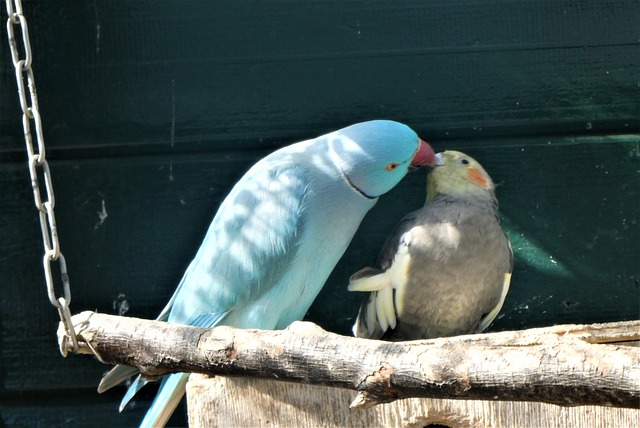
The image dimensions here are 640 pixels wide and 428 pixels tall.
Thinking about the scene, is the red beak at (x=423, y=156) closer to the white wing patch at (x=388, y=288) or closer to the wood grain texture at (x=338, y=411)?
the white wing patch at (x=388, y=288)

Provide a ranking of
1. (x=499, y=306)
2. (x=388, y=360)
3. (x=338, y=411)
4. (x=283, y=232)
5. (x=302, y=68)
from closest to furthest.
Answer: (x=388, y=360) < (x=338, y=411) < (x=283, y=232) < (x=499, y=306) < (x=302, y=68)

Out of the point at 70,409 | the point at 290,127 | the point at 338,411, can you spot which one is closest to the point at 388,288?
the point at 338,411

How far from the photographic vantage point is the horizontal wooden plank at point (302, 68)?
218cm

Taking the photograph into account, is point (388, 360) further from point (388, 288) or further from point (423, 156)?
point (423, 156)

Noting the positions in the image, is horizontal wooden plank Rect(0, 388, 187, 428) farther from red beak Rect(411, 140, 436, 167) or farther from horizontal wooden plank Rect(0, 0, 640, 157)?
red beak Rect(411, 140, 436, 167)

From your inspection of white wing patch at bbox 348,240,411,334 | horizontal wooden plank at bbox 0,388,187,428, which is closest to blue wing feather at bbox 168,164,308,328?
white wing patch at bbox 348,240,411,334

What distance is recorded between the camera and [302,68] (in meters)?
2.19

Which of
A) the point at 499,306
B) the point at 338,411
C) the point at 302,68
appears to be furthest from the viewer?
the point at 302,68

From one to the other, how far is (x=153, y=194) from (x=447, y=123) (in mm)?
759

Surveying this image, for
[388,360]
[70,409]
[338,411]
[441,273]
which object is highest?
[388,360]

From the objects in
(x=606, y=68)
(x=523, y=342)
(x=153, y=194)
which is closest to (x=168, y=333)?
(x=523, y=342)

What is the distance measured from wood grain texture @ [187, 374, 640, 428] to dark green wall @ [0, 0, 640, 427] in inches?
26.5

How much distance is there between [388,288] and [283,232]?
251 mm

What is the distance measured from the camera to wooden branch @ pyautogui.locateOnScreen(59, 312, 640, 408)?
1120 millimetres
